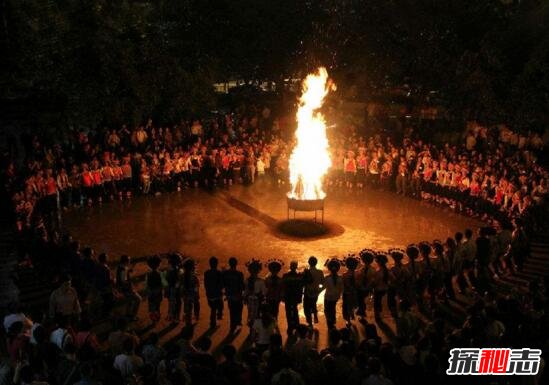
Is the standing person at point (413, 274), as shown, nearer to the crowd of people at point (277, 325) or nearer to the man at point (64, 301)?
the crowd of people at point (277, 325)

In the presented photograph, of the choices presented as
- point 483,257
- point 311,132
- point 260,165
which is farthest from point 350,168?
point 483,257

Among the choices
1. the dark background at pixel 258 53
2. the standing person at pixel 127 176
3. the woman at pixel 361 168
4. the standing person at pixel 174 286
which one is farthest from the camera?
the dark background at pixel 258 53

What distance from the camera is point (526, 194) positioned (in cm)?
1986

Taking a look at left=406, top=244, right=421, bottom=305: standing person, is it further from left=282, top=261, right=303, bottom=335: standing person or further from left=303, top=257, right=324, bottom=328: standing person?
left=282, top=261, right=303, bottom=335: standing person

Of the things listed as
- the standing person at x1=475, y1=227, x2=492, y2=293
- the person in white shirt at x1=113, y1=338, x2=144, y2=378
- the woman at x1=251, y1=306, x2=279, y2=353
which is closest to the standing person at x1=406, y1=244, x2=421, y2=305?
the standing person at x1=475, y1=227, x2=492, y2=293

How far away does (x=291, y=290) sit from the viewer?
1313 cm

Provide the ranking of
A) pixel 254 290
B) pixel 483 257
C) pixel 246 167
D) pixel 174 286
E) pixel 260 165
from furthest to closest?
pixel 260 165 < pixel 246 167 < pixel 483 257 < pixel 174 286 < pixel 254 290

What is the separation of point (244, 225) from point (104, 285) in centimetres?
805

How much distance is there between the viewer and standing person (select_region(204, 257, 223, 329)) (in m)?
13.1

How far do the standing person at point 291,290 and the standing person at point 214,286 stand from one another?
1353 millimetres

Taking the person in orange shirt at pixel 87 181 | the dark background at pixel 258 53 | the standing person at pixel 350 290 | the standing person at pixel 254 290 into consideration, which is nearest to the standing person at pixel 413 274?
the standing person at pixel 350 290

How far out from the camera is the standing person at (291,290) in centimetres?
1310

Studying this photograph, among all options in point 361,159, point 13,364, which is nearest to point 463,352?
point 13,364

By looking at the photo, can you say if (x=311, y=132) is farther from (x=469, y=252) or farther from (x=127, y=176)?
(x=469, y=252)
